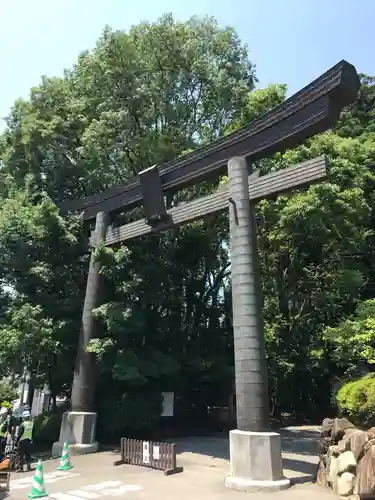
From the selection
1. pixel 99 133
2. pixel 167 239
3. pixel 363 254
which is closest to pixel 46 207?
pixel 99 133

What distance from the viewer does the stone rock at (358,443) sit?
28.2 feet

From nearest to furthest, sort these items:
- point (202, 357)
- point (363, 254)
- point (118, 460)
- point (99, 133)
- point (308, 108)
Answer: point (308, 108) < point (118, 460) < point (99, 133) < point (202, 357) < point (363, 254)

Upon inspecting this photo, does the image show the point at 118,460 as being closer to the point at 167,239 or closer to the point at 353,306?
the point at 167,239

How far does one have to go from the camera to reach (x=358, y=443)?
8719 mm

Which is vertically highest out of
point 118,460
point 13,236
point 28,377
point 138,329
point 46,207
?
point 46,207

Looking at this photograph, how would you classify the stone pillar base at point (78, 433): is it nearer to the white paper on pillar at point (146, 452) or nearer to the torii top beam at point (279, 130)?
the white paper on pillar at point (146, 452)

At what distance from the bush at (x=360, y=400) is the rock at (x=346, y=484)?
1294 mm

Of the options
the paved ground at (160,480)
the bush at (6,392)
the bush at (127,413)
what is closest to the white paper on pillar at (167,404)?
the bush at (127,413)

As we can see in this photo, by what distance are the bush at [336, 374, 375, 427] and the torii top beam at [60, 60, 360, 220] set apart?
645cm

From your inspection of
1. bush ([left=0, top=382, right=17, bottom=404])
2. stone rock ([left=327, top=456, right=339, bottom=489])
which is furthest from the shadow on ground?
bush ([left=0, top=382, right=17, bottom=404])

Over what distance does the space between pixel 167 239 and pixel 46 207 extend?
5428 millimetres

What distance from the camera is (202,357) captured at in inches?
770

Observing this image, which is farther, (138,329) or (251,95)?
(251,95)

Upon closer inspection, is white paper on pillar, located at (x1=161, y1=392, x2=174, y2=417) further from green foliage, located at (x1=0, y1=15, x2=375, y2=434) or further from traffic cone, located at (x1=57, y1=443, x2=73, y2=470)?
traffic cone, located at (x1=57, y1=443, x2=73, y2=470)
